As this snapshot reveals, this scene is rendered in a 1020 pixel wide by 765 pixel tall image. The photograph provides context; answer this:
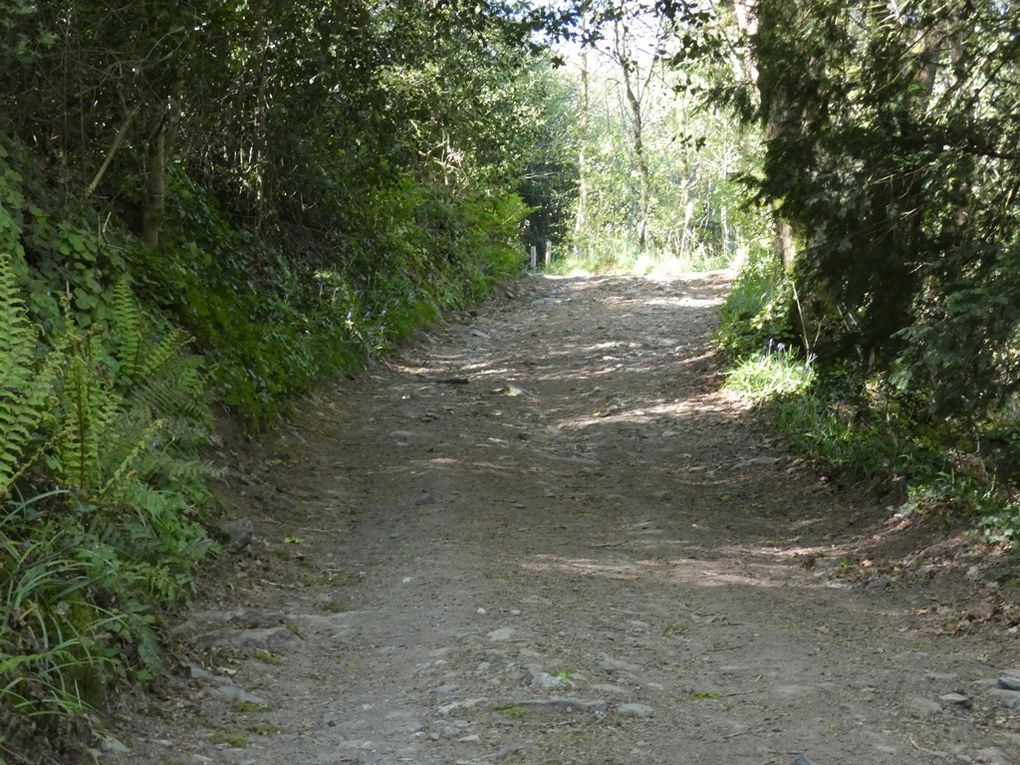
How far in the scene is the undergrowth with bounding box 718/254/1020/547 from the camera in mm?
8281

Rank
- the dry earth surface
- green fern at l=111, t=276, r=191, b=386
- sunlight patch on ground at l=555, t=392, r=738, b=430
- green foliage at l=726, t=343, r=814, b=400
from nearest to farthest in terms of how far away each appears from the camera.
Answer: the dry earth surface, green fern at l=111, t=276, r=191, b=386, green foliage at l=726, t=343, r=814, b=400, sunlight patch on ground at l=555, t=392, r=738, b=430

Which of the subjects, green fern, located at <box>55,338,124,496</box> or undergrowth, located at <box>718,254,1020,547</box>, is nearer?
green fern, located at <box>55,338,124,496</box>

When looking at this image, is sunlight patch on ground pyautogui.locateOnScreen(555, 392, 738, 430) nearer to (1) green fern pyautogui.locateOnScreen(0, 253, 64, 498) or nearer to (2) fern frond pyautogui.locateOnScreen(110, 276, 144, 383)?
(2) fern frond pyautogui.locateOnScreen(110, 276, 144, 383)

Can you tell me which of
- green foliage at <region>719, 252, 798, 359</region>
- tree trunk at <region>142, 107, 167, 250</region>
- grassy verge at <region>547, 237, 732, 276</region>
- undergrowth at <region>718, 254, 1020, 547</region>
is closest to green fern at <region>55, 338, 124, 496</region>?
tree trunk at <region>142, 107, 167, 250</region>

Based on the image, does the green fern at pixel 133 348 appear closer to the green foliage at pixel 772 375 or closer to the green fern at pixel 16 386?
the green fern at pixel 16 386

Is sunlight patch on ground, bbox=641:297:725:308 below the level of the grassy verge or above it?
below

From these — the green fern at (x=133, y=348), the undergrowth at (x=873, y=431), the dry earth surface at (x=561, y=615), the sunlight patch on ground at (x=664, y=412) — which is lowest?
the dry earth surface at (x=561, y=615)

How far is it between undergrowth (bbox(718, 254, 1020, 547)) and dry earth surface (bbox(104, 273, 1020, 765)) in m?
0.34

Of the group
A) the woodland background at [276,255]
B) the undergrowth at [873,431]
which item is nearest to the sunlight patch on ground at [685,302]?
the undergrowth at [873,431]

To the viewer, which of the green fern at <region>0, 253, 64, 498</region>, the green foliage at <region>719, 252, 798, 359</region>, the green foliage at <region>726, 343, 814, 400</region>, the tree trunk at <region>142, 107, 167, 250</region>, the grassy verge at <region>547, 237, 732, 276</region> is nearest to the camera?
the green fern at <region>0, 253, 64, 498</region>

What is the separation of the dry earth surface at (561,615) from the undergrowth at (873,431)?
34 centimetres

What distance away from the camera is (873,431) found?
10.5 meters

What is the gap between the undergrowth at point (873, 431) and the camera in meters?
8.28

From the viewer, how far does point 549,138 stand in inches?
1618
